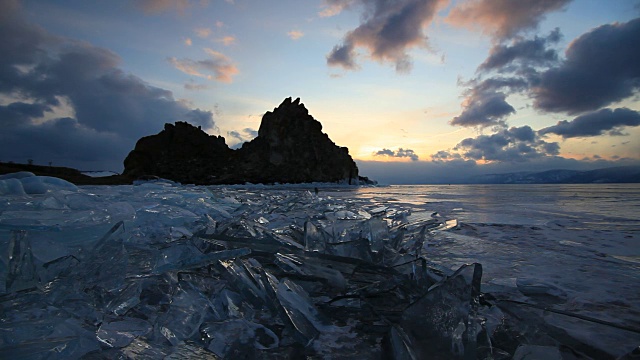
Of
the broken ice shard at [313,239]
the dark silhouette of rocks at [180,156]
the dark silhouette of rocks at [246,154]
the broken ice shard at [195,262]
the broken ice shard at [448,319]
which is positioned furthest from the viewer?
the dark silhouette of rocks at [246,154]

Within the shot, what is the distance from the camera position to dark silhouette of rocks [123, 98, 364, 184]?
204ft

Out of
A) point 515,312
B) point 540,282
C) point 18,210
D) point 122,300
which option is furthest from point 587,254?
point 18,210

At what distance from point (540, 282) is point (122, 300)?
203cm

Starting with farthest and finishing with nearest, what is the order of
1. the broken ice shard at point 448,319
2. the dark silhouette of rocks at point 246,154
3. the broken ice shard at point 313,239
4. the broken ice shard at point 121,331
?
1. the dark silhouette of rocks at point 246,154
2. the broken ice shard at point 313,239
3. the broken ice shard at point 121,331
4. the broken ice shard at point 448,319

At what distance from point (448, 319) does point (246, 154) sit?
68.8 metres

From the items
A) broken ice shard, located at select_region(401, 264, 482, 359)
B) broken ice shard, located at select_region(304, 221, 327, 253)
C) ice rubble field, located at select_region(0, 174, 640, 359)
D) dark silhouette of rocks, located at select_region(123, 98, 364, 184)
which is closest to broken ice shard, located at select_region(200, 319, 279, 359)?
ice rubble field, located at select_region(0, 174, 640, 359)

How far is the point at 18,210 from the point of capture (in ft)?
6.80

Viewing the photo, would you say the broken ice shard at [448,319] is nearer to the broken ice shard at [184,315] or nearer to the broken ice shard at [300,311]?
the broken ice shard at [300,311]

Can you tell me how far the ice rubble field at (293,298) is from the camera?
86cm

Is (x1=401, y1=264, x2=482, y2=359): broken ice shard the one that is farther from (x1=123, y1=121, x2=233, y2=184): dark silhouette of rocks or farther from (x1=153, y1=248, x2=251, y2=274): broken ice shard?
(x1=123, y1=121, x2=233, y2=184): dark silhouette of rocks

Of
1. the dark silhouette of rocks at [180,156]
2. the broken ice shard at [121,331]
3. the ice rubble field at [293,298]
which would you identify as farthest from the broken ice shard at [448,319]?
the dark silhouette of rocks at [180,156]

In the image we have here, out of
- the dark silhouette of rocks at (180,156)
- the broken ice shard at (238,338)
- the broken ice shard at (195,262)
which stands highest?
the dark silhouette of rocks at (180,156)

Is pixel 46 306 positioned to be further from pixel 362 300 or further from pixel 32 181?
pixel 32 181

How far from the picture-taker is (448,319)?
2.81 ft
